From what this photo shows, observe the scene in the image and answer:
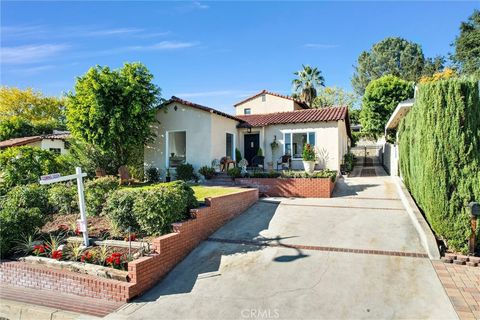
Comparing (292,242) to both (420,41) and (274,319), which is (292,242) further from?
(420,41)

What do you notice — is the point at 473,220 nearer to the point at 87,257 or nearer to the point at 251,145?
the point at 87,257

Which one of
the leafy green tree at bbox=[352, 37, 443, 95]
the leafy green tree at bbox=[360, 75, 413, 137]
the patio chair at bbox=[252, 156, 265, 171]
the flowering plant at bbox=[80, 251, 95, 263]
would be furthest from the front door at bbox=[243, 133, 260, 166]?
the leafy green tree at bbox=[352, 37, 443, 95]

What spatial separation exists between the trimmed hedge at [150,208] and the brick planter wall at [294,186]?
5.60 metres

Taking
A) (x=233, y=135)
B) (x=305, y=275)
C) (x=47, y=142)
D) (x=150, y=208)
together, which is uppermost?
(x=47, y=142)

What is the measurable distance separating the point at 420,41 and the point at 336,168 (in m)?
49.2

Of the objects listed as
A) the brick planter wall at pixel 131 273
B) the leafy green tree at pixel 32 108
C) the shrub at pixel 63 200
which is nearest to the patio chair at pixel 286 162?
the brick planter wall at pixel 131 273

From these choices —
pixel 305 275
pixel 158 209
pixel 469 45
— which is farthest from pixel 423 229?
pixel 469 45

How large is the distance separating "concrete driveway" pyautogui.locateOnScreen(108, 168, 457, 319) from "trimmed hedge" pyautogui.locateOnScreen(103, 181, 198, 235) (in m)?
1.04

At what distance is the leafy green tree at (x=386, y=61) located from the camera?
50125 millimetres

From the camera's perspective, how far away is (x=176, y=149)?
17.3 meters

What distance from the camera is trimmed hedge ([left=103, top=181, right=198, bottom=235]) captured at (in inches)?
276

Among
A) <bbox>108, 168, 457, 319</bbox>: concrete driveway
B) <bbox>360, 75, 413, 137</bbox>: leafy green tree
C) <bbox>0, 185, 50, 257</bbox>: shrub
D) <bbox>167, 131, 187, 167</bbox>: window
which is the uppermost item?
<bbox>360, 75, 413, 137</bbox>: leafy green tree

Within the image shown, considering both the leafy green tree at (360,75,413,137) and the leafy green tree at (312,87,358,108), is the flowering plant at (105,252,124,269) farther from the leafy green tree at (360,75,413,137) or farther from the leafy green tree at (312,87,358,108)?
the leafy green tree at (312,87,358,108)

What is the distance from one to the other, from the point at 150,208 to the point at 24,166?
7938 millimetres
